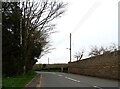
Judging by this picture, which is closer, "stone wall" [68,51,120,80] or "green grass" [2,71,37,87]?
"green grass" [2,71,37,87]

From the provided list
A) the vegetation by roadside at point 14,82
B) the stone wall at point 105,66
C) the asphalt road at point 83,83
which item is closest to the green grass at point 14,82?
the vegetation by roadside at point 14,82

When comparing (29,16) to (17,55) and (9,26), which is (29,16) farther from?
(17,55)

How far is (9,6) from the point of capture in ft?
76.4

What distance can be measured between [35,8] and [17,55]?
6.48 metres

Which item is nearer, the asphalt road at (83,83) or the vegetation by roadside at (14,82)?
the vegetation by roadside at (14,82)

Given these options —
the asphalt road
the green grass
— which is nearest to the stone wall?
the asphalt road

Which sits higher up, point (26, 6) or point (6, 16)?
point (26, 6)

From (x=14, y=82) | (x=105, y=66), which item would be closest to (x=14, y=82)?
(x=14, y=82)

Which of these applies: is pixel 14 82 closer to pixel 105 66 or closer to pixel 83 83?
pixel 83 83

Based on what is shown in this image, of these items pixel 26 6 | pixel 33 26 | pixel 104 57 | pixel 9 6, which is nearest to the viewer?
pixel 104 57

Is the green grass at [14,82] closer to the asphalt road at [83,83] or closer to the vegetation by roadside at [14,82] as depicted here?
the vegetation by roadside at [14,82]

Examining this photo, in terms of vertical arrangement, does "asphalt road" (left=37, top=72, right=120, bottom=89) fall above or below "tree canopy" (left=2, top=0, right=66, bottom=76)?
below

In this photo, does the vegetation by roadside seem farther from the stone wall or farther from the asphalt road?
the stone wall

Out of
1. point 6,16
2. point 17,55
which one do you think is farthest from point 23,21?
point 17,55
